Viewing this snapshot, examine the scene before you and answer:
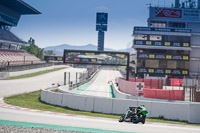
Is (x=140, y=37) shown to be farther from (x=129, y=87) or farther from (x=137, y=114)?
(x=137, y=114)

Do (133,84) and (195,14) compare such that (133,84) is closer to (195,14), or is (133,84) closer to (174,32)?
(174,32)

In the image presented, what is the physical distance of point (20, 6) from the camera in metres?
79.1

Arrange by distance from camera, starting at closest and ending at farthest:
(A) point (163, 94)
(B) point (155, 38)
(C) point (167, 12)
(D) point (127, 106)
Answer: (D) point (127, 106) < (A) point (163, 94) < (B) point (155, 38) < (C) point (167, 12)

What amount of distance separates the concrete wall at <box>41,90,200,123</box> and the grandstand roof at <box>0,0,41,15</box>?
62242 mm

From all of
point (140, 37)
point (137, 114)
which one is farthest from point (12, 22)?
point (137, 114)

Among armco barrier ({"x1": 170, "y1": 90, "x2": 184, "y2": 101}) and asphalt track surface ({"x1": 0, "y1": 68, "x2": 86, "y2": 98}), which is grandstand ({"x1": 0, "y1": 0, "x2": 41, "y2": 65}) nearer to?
asphalt track surface ({"x1": 0, "y1": 68, "x2": 86, "y2": 98})

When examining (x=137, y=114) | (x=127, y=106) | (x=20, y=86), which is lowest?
(x=20, y=86)

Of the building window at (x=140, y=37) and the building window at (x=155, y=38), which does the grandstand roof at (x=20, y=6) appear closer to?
the building window at (x=140, y=37)

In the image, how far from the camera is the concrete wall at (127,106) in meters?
15.4

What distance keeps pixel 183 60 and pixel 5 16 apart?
57651mm

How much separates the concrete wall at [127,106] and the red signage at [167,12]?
1698 inches

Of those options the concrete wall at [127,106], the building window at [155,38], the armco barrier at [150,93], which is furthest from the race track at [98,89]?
the building window at [155,38]

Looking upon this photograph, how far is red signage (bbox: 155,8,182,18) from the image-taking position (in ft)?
182

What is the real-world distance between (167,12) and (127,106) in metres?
44.4
